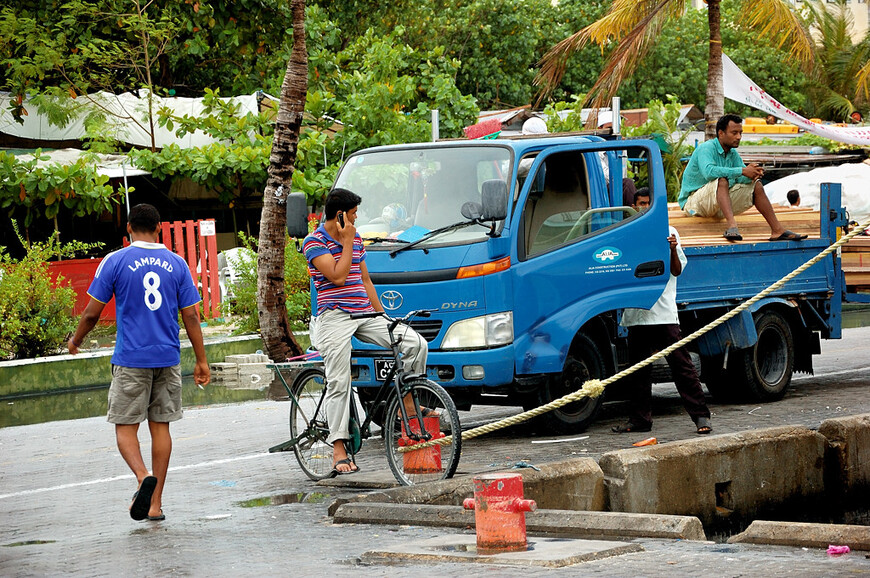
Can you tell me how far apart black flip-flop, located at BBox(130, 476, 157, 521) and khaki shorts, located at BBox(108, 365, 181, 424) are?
388 mm

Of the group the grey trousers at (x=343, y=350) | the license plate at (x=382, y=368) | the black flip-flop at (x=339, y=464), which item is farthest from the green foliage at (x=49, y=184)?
the black flip-flop at (x=339, y=464)

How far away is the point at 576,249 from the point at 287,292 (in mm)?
9063

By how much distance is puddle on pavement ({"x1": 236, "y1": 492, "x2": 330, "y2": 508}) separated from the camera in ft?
24.9

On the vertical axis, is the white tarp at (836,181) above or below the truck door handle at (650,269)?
above

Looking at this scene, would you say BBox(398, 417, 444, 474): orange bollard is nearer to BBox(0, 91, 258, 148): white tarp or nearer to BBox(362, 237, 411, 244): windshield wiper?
BBox(362, 237, 411, 244): windshield wiper

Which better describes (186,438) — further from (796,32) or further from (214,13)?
(214,13)

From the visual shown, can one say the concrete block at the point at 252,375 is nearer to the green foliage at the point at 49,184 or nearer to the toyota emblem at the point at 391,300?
the green foliage at the point at 49,184

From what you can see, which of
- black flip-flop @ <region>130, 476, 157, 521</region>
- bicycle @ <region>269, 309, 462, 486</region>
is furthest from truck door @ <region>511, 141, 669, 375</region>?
black flip-flop @ <region>130, 476, 157, 521</region>

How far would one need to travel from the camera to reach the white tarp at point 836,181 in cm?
2252

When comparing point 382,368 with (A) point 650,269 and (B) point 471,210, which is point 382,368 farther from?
(A) point 650,269

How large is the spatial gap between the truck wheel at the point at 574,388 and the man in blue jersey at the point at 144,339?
11.2 feet

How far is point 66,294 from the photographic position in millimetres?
16906

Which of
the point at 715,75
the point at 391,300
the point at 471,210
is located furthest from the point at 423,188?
the point at 715,75

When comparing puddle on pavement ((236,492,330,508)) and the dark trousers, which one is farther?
the dark trousers
